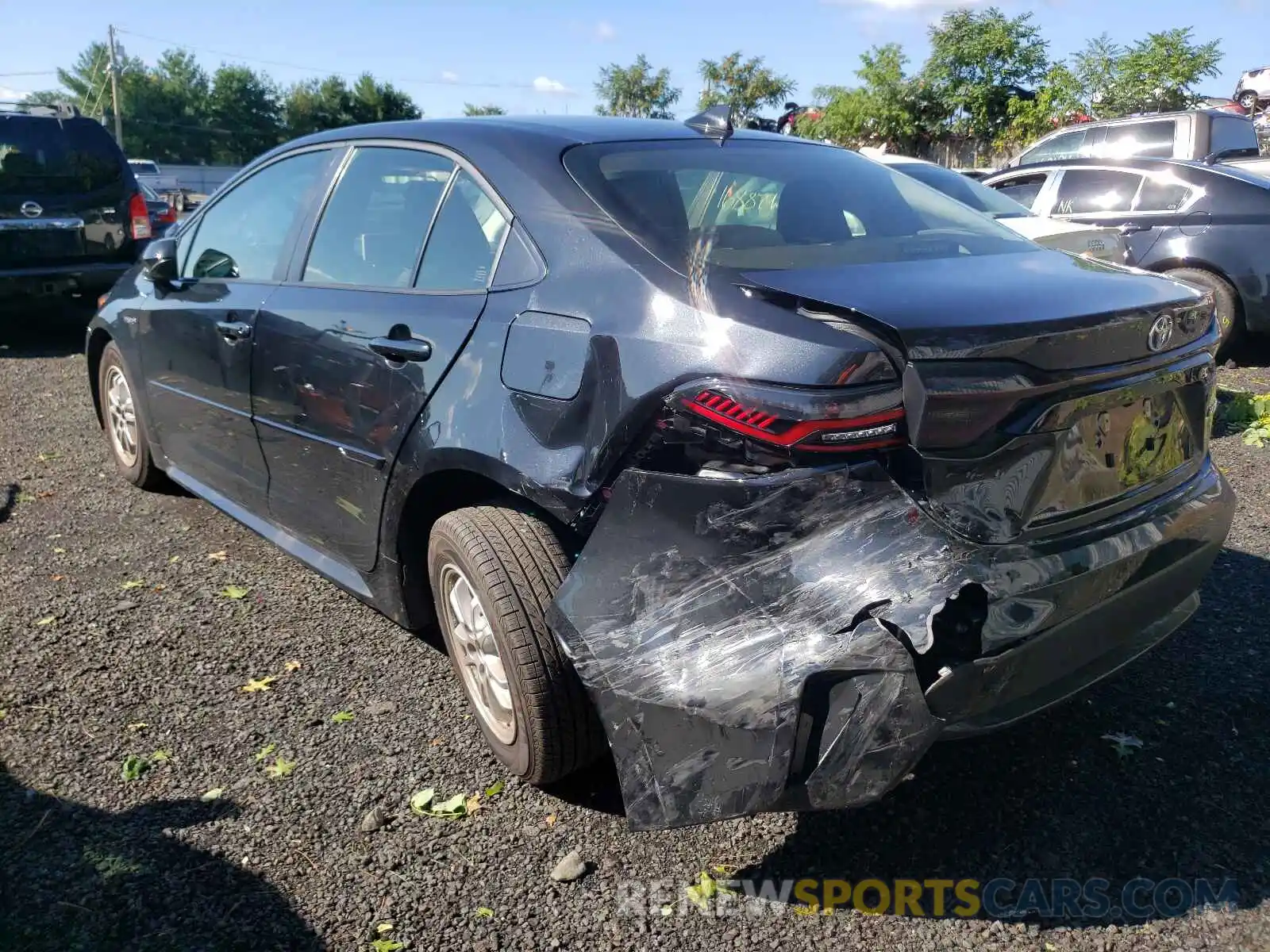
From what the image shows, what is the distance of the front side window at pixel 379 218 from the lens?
3.08 meters

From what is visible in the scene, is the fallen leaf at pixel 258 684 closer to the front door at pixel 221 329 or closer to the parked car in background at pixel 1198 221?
the front door at pixel 221 329

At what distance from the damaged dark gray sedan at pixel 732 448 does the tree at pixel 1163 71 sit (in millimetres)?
24378

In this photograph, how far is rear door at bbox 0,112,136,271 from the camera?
28.2 feet

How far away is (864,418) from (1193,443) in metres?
1.14

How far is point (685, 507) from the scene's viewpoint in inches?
85.0

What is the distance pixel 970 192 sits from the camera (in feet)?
24.0

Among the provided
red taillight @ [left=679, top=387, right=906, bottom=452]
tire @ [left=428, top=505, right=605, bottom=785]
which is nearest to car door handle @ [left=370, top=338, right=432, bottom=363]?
tire @ [left=428, top=505, right=605, bottom=785]

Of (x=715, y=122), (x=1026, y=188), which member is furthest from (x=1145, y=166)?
(x=715, y=122)

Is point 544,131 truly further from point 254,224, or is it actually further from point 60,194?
point 60,194

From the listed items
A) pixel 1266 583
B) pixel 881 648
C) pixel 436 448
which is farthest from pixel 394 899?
pixel 1266 583

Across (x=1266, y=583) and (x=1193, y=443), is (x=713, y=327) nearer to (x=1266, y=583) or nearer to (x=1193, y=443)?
(x=1193, y=443)

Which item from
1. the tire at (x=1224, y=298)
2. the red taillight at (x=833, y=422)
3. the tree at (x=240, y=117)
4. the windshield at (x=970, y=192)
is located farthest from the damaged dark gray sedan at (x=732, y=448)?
the tree at (x=240, y=117)

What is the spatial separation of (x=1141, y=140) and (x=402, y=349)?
11.1m

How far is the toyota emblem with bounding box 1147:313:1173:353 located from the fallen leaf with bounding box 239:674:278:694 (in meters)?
2.76
